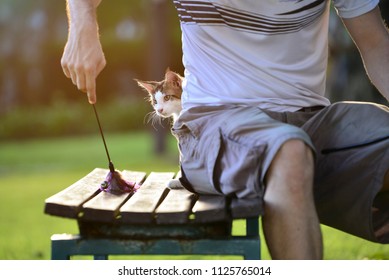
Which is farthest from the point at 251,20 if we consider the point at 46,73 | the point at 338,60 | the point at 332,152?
the point at 46,73

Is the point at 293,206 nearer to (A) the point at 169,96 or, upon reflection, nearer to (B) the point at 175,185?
(B) the point at 175,185

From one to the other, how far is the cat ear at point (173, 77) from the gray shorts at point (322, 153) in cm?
107

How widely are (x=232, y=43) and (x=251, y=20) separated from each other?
96 millimetres

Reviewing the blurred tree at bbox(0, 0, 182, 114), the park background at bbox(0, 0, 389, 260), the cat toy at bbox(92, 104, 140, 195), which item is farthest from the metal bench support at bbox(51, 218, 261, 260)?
the blurred tree at bbox(0, 0, 182, 114)

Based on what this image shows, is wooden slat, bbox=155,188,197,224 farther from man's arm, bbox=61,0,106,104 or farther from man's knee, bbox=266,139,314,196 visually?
man's arm, bbox=61,0,106,104

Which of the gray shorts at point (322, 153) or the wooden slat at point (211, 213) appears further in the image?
the gray shorts at point (322, 153)

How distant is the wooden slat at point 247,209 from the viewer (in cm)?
227

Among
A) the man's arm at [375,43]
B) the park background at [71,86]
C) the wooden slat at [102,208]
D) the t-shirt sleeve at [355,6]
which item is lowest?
the park background at [71,86]

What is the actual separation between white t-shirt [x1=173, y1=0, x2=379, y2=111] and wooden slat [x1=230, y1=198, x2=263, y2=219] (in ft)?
1.39

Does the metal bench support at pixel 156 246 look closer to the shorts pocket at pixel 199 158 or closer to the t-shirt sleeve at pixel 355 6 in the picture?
the shorts pocket at pixel 199 158

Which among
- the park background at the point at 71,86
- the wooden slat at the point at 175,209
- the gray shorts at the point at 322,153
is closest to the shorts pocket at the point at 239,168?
the gray shorts at the point at 322,153

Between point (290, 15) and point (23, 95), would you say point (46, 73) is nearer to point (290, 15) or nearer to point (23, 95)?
point (23, 95)

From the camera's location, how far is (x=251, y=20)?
2682mm

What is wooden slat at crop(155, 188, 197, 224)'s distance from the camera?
2.33 m
